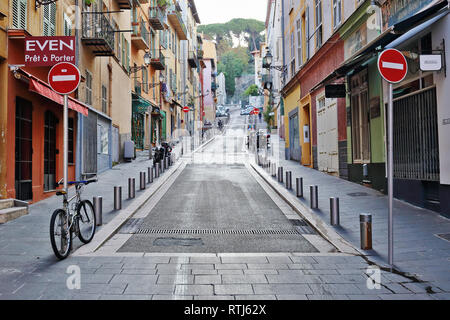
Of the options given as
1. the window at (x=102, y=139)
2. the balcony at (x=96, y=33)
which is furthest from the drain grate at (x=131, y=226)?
the window at (x=102, y=139)

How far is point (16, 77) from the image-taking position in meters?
9.25

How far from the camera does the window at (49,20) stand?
11.9 m

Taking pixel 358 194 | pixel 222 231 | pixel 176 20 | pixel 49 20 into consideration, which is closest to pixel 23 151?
pixel 49 20

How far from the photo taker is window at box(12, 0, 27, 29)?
9844 mm

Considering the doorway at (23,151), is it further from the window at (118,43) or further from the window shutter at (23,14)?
the window at (118,43)

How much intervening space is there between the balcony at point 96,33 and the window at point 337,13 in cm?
866

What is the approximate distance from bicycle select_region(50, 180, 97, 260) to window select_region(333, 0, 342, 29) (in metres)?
11.6

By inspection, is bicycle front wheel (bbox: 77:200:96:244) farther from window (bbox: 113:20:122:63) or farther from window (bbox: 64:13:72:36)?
window (bbox: 113:20:122:63)

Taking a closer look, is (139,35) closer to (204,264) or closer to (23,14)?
(23,14)

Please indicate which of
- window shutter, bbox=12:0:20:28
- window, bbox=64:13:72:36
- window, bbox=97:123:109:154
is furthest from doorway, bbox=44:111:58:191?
window, bbox=97:123:109:154

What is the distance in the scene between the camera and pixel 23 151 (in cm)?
1059

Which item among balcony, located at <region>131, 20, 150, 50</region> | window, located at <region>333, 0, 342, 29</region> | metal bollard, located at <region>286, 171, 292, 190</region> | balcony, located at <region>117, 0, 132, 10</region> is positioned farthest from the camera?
balcony, located at <region>131, 20, 150, 50</region>

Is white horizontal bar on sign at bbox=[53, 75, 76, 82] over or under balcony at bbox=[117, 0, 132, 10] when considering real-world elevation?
under

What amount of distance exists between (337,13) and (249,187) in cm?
716
